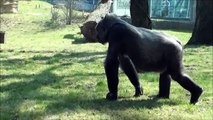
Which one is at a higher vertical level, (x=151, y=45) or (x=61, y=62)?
(x=151, y=45)

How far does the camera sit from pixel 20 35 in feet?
71.7

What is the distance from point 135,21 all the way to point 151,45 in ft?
28.2

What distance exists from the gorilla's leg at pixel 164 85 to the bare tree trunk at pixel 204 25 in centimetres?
963

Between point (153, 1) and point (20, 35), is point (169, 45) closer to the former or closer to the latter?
point (20, 35)

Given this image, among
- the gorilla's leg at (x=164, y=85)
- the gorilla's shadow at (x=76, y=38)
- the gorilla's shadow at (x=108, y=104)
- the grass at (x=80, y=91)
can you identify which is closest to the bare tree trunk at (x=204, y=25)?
the grass at (x=80, y=91)

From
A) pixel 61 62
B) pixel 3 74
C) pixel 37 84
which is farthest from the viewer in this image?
pixel 61 62

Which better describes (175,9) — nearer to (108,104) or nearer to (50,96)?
(50,96)

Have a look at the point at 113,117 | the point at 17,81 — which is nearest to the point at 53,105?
the point at 113,117

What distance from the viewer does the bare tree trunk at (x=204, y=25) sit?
1661cm

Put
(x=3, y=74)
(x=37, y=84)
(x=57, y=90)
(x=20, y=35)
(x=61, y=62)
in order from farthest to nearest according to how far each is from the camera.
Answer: (x=20, y=35), (x=61, y=62), (x=3, y=74), (x=37, y=84), (x=57, y=90)

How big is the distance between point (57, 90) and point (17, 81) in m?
1.17

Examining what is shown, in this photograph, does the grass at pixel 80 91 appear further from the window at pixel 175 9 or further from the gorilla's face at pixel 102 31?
the window at pixel 175 9

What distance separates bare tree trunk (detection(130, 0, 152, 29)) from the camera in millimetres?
15047

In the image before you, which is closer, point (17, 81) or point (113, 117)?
point (113, 117)
